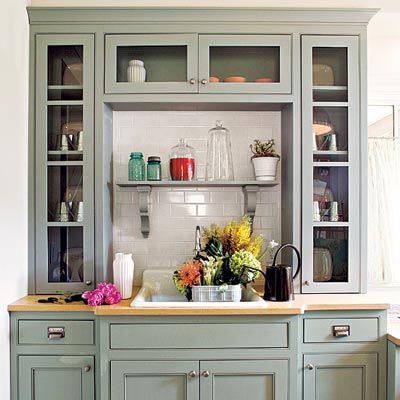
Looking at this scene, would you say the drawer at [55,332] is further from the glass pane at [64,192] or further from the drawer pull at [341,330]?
the drawer pull at [341,330]

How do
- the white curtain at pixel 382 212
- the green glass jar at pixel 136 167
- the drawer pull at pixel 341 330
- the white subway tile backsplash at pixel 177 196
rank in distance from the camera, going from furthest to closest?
the white curtain at pixel 382 212 → the white subway tile backsplash at pixel 177 196 → the green glass jar at pixel 136 167 → the drawer pull at pixel 341 330

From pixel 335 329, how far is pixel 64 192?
5.46 ft

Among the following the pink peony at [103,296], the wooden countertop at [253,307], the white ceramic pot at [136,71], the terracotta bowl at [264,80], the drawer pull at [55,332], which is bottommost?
the drawer pull at [55,332]

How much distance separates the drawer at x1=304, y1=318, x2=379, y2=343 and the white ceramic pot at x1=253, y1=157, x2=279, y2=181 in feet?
2.83

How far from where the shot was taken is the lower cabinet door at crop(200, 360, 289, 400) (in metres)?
2.07

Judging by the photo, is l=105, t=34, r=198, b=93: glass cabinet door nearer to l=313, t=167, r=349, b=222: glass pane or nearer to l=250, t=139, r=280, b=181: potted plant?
l=250, t=139, r=280, b=181: potted plant

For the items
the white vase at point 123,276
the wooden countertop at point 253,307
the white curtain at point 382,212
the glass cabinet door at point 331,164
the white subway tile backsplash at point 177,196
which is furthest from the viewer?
the white curtain at point 382,212

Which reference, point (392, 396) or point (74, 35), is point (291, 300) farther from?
point (74, 35)

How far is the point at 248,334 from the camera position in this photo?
2070 millimetres

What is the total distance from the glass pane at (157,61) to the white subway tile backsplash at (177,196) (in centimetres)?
29

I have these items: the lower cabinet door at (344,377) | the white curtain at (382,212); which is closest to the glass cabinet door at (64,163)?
the lower cabinet door at (344,377)

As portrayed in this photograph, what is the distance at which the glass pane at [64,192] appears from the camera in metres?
2.44

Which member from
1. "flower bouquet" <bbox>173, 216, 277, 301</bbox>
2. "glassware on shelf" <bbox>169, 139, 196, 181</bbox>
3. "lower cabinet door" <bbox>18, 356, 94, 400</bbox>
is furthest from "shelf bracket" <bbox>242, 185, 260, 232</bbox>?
"lower cabinet door" <bbox>18, 356, 94, 400</bbox>

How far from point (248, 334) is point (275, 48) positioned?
160 centimetres
